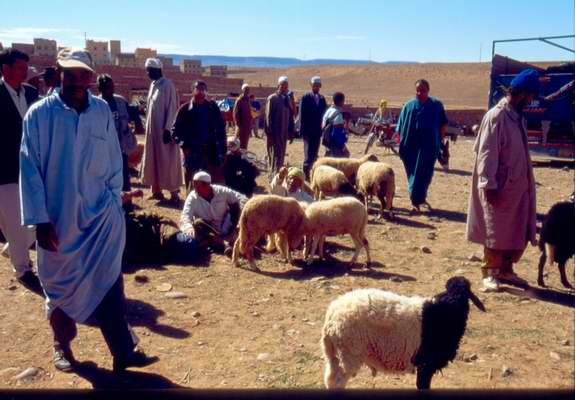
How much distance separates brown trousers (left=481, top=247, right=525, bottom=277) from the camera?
18.4ft

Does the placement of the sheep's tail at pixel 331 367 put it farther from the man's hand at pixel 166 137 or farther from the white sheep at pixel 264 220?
the man's hand at pixel 166 137

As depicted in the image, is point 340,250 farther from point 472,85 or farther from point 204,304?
point 472,85

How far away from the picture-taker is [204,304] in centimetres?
530

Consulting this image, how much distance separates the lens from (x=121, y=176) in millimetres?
3803

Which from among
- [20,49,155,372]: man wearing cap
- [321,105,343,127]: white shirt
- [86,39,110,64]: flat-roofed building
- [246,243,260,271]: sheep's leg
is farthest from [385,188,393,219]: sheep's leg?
[86,39,110,64]: flat-roofed building

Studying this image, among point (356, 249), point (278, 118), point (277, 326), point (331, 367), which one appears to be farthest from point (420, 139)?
point (331, 367)

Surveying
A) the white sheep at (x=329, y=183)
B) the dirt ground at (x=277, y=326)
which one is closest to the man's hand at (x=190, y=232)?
the dirt ground at (x=277, y=326)

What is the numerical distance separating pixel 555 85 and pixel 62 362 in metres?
14.1

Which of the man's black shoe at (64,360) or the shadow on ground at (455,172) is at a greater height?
the shadow on ground at (455,172)

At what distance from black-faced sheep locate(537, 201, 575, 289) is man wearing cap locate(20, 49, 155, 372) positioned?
4.19 m

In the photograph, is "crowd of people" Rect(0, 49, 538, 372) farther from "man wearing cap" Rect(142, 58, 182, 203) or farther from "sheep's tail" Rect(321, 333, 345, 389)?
"sheep's tail" Rect(321, 333, 345, 389)

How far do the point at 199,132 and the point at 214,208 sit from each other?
1.66 metres

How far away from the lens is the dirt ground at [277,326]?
154 inches

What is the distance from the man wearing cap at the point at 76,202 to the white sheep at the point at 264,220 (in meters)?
2.46
